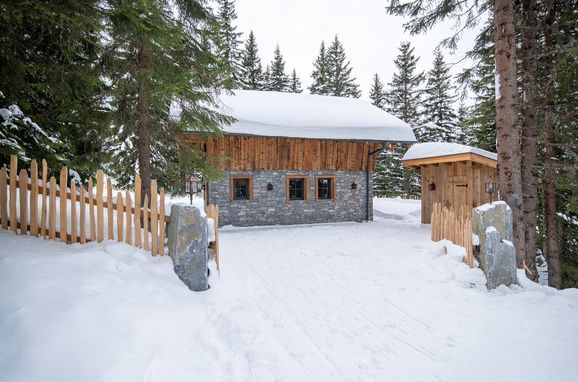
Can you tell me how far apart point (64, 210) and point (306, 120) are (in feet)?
39.4

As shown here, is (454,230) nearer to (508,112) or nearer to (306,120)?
(508,112)

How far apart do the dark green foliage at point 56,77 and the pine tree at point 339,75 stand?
28.5 metres

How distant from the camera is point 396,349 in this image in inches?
146

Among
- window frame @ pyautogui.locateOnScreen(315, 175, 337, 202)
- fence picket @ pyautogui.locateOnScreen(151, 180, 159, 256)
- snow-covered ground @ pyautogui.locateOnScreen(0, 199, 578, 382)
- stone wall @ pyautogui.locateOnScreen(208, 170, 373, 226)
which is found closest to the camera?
snow-covered ground @ pyautogui.locateOnScreen(0, 199, 578, 382)

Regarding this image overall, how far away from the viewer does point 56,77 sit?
221 inches

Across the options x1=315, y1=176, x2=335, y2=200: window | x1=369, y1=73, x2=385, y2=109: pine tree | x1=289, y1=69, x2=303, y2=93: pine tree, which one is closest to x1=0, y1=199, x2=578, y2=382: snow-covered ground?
x1=315, y1=176, x2=335, y2=200: window

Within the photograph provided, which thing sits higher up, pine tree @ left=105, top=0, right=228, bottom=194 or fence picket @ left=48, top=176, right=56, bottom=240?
pine tree @ left=105, top=0, right=228, bottom=194

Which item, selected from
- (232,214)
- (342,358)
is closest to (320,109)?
(232,214)

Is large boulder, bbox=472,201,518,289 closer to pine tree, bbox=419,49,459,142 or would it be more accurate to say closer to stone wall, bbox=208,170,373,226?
stone wall, bbox=208,170,373,226

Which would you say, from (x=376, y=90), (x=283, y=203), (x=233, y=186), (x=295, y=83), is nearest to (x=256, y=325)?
(x=233, y=186)

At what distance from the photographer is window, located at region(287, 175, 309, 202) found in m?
15.3

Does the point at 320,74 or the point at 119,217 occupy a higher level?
the point at 320,74

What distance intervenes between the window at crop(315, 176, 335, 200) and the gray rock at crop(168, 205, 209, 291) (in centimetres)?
1136

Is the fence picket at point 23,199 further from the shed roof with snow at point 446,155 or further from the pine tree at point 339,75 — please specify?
the pine tree at point 339,75
